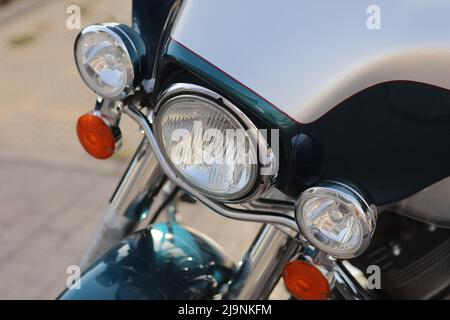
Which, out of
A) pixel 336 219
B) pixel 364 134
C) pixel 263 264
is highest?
pixel 364 134

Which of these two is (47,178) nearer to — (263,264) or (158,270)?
(158,270)

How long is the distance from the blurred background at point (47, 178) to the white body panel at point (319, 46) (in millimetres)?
503

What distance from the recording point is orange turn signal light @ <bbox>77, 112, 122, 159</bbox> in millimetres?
1332

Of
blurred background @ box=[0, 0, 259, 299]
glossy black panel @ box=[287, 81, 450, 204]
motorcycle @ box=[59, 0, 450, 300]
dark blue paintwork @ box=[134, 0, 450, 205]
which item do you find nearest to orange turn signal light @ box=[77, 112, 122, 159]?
motorcycle @ box=[59, 0, 450, 300]

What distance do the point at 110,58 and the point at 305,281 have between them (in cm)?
57

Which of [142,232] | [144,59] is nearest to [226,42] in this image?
[144,59]

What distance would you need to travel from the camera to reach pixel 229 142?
0.99 m

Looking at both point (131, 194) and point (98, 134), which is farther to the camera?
point (131, 194)

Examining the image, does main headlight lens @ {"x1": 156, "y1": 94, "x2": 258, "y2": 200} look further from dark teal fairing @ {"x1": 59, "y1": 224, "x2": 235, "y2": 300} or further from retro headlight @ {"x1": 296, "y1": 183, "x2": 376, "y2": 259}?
dark teal fairing @ {"x1": 59, "y1": 224, "x2": 235, "y2": 300}

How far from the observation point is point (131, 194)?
1.56 m

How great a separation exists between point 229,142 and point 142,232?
2.03ft

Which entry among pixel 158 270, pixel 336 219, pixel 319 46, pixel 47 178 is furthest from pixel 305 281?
pixel 47 178

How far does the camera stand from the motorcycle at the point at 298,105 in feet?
2.93
